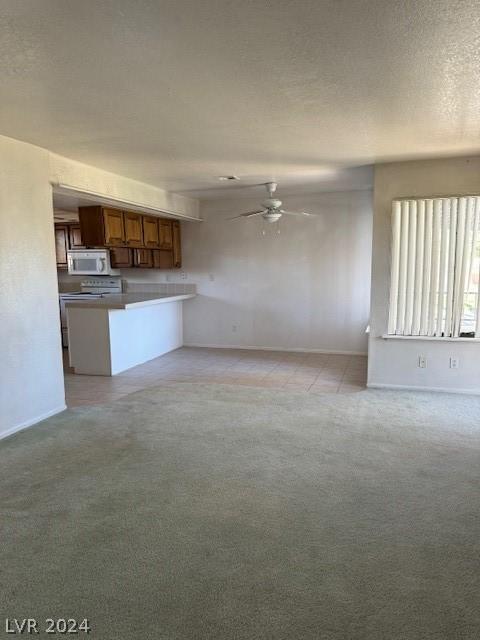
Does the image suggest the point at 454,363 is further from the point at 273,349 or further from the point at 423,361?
the point at 273,349

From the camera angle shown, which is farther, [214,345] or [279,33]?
[214,345]

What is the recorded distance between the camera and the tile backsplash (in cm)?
751

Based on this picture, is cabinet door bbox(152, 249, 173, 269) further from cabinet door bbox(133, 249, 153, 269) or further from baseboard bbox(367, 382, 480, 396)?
baseboard bbox(367, 382, 480, 396)

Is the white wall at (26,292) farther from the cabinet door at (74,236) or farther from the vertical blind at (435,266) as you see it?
the cabinet door at (74,236)

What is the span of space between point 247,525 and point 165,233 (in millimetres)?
5403

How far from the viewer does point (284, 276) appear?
696 cm

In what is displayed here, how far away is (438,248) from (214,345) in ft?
13.3

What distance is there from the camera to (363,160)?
443 cm

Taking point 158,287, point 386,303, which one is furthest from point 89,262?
point 386,303

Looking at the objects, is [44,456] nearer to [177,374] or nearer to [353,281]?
[177,374]

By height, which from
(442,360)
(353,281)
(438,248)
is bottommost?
(442,360)

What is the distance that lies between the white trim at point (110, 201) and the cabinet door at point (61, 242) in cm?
226

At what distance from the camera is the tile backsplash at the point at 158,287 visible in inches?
296

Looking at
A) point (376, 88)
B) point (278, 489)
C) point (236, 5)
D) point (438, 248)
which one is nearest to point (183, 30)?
point (236, 5)
